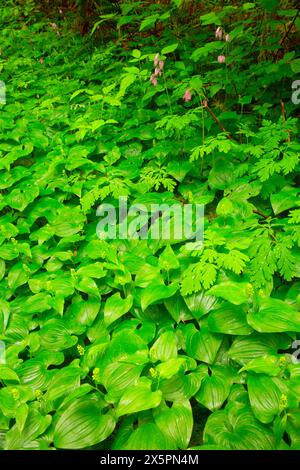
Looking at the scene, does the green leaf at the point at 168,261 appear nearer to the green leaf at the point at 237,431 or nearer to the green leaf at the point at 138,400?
the green leaf at the point at 138,400

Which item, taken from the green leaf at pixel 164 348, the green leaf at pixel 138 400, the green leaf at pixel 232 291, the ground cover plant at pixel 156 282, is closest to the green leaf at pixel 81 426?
the ground cover plant at pixel 156 282

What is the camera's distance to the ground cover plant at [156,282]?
1895 millimetres

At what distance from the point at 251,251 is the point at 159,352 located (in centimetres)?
83

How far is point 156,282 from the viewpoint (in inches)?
97.3

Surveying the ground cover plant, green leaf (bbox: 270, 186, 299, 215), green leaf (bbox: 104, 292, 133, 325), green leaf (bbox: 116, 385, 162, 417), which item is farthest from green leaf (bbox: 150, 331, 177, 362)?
green leaf (bbox: 270, 186, 299, 215)

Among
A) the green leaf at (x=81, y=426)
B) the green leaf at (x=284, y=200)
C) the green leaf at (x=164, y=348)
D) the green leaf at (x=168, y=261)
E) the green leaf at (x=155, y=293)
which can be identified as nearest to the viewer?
the green leaf at (x=81, y=426)

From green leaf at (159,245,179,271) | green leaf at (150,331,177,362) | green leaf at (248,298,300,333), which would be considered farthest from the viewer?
green leaf at (159,245,179,271)

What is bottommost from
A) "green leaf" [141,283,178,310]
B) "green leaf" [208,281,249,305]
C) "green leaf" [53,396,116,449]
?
"green leaf" [53,396,116,449]

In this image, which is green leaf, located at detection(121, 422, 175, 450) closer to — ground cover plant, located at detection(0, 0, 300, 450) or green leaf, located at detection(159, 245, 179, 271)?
ground cover plant, located at detection(0, 0, 300, 450)

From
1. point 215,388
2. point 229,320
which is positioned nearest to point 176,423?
point 215,388

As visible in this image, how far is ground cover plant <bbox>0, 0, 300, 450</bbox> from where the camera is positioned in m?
1.89

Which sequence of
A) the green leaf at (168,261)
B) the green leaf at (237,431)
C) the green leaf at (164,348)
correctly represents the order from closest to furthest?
1. the green leaf at (237,431)
2. the green leaf at (164,348)
3. the green leaf at (168,261)

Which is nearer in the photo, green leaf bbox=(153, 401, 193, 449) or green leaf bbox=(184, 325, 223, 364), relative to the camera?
green leaf bbox=(153, 401, 193, 449)

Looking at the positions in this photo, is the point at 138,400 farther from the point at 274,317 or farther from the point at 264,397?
the point at 274,317
